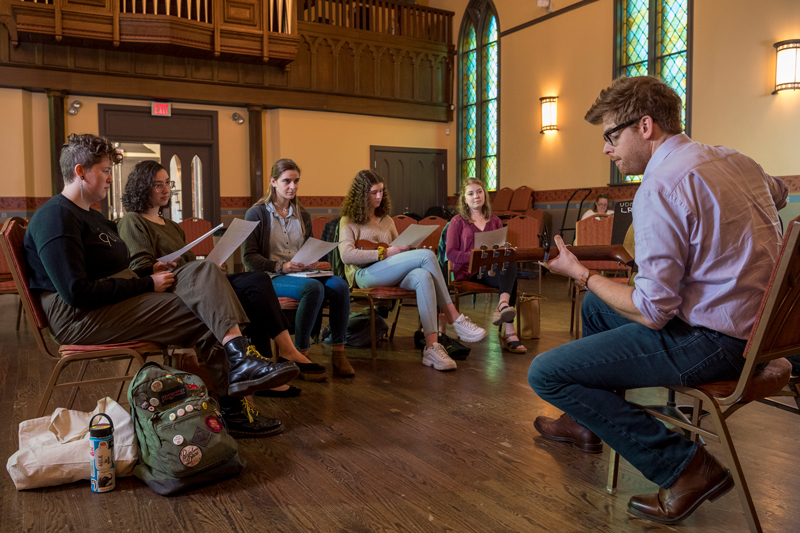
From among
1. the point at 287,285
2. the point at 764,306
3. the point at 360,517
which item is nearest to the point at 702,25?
the point at 287,285

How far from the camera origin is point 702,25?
6.95 m

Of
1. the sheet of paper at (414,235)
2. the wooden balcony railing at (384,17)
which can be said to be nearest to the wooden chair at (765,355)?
the sheet of paper at (414,235)

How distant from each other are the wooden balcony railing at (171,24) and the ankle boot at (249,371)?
6871mm

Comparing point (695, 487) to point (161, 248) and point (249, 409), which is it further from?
point (161, 248)

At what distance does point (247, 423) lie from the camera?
242 cm

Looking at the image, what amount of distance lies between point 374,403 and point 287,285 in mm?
867

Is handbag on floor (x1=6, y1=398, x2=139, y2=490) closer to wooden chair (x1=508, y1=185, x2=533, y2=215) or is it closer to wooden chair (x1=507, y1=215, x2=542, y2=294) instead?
wooden chair (x1=507, y1=215, x2=542, y2=294)

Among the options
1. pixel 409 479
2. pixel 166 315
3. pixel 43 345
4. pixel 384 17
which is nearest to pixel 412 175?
pixel 384 17

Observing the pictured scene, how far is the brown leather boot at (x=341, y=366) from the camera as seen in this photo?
3.27 m

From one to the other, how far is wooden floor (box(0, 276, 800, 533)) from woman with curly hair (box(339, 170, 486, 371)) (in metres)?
0.60

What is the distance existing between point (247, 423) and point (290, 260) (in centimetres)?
119

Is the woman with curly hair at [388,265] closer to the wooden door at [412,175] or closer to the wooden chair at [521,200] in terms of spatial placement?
the wooden chair at [521,200]

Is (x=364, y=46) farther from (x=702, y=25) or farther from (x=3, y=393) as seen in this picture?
(x=3, y=393)

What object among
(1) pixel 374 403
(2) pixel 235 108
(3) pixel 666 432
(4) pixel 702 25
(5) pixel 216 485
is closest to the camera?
(3) pixel 666 432
